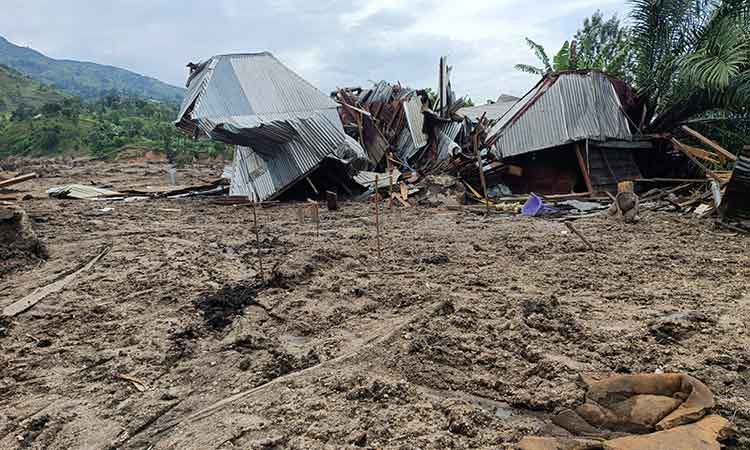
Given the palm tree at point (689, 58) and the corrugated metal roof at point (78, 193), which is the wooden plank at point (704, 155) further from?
the corrugated metal roof at point (78, 193)

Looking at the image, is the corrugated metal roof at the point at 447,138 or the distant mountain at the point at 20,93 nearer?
the corrugated metal roof at the point at 447,138

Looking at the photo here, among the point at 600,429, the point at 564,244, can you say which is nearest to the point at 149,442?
the point at 600,429

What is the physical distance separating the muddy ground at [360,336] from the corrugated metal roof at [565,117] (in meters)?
4.27

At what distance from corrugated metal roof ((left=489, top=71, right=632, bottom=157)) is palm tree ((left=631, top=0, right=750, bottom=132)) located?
3.74 ft

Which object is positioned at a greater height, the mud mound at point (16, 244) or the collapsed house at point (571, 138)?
the collapsed house at point (571, 138)

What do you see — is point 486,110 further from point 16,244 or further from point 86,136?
point 86,136

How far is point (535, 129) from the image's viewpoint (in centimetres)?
1116

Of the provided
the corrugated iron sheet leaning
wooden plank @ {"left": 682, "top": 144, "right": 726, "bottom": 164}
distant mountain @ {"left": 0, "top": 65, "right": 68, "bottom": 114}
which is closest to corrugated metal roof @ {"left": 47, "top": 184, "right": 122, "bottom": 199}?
the corrugated iron sheet leaning

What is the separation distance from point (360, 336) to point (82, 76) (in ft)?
474

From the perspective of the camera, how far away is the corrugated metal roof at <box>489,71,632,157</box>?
10.8m

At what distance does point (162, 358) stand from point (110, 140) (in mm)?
29446

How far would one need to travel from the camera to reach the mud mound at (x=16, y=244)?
5.99 m

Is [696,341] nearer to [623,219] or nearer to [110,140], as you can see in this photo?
[623,219]

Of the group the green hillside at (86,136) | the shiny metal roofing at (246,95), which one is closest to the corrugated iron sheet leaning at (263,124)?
the shiny metal roofing at (246,95)
